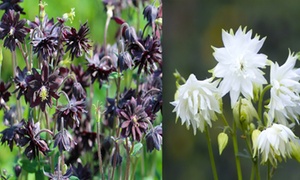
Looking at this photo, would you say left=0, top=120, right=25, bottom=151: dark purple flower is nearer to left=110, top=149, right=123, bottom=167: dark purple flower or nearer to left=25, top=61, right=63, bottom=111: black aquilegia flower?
left=25, top=61, right=63, bottom=111: black aquilegia flower

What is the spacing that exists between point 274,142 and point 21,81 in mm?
764

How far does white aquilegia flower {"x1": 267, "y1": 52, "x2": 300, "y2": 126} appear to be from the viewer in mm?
1752

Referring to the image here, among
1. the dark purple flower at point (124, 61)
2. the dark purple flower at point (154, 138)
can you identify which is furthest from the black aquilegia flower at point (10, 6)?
the dark purple flower at point (154, 138)

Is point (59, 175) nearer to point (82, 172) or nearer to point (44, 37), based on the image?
point (82, 172)

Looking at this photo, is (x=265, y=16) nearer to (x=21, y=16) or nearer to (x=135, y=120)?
(x=135, y=120)

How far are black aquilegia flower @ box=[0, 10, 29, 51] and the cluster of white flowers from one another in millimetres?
508

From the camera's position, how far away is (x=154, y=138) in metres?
1.93

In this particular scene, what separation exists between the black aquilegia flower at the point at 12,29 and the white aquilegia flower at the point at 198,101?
1.67ft

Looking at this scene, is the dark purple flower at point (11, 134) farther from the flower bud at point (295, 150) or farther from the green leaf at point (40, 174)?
the flower bud at point (295, 150)

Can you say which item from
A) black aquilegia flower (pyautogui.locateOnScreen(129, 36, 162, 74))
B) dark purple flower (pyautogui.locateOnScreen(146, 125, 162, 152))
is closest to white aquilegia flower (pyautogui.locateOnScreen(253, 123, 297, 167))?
dark purple flower (pyautogui.locateOnScreen(146, 125, 162, 152))

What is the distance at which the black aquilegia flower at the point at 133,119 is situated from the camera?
Result: 1.91 m

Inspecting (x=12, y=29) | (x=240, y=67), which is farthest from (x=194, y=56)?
(x=12, y=29)

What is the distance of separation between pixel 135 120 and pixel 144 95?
9 cm

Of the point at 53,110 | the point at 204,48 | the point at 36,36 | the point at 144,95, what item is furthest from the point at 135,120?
the point at 204,48
